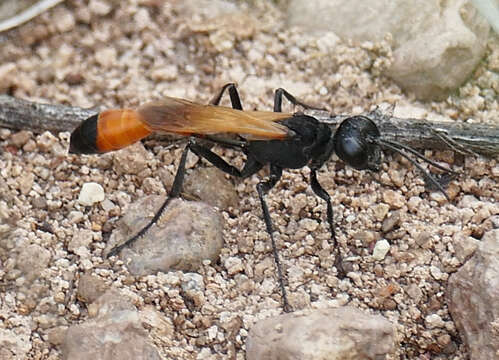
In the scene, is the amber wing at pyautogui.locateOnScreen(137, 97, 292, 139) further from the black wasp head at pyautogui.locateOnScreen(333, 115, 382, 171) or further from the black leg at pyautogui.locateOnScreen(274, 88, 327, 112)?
the black leg at pyautogui.locateOnScreen(274, 88, 327, 112)

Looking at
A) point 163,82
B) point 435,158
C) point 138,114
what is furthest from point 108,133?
point 435,158

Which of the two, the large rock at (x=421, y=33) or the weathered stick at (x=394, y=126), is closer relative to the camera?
the weathered stick at (x=394, y=126)

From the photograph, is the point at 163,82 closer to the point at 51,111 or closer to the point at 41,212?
the point at 51,111

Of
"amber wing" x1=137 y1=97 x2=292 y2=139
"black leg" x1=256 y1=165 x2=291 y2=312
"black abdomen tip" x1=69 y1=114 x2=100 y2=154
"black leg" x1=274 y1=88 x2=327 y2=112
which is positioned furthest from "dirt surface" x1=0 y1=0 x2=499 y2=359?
"amber wing" x1=137 y1=97 x2=292 y2=139

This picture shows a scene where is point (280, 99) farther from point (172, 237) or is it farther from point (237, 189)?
point (172, 237)

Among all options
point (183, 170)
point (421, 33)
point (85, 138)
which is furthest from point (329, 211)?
point (421, 33)

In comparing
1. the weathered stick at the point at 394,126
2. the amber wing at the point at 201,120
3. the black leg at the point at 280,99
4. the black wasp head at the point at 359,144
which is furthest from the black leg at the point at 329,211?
the black leg at the point at 280,99

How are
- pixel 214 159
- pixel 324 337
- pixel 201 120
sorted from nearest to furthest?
1. pixel 324 337
2. pixel 201 120
3. pixel 214 159

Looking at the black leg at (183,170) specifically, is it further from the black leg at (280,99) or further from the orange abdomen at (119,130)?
the black leg at (280,99)
